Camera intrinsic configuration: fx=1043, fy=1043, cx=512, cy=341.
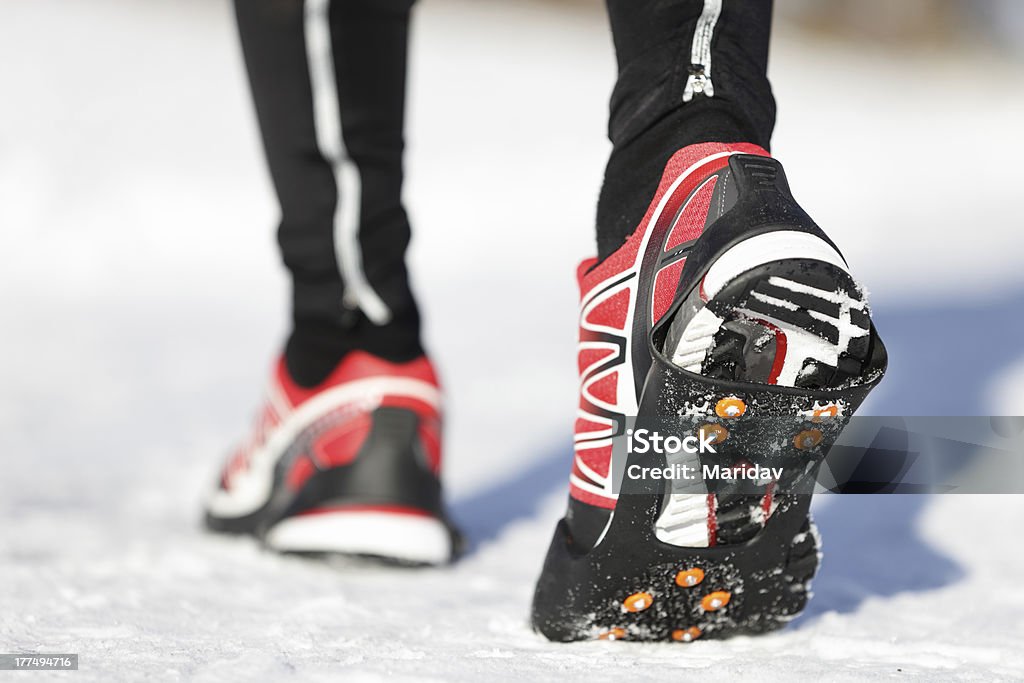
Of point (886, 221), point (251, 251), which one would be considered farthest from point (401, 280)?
point (886, 221)

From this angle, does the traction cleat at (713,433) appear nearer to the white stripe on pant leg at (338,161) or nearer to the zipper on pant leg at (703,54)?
the zipper on pant leg at (703,54)

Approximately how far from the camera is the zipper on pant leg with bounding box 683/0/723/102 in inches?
26.1

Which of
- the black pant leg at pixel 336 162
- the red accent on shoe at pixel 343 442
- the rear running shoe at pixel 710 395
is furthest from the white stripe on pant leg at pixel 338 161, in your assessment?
the rear running shoe at pixel 710 395

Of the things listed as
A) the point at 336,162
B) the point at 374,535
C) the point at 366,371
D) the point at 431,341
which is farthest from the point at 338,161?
the point at 431,341

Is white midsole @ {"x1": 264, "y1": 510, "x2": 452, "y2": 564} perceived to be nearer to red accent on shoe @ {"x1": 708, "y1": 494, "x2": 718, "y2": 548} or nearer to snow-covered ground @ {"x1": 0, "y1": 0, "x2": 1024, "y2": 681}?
snow-covered ground @ {"x1": 0, "y1": 0, "x2": 1024, "y2": 681}

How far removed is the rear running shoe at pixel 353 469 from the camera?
0.99 meters

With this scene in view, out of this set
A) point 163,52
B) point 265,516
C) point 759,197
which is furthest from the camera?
point 163,52

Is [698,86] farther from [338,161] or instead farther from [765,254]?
[338,161]

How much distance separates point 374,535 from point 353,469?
7cm

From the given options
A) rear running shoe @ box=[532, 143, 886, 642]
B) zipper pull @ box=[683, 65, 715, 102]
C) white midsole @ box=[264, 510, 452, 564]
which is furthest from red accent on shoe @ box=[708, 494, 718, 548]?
white midsole @ box=[264, 510, 452, 564]

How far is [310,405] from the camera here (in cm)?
108

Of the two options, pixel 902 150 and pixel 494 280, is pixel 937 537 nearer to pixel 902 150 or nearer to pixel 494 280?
pixel 494 280

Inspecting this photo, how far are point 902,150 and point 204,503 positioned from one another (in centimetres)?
431

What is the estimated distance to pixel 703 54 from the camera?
667mm
